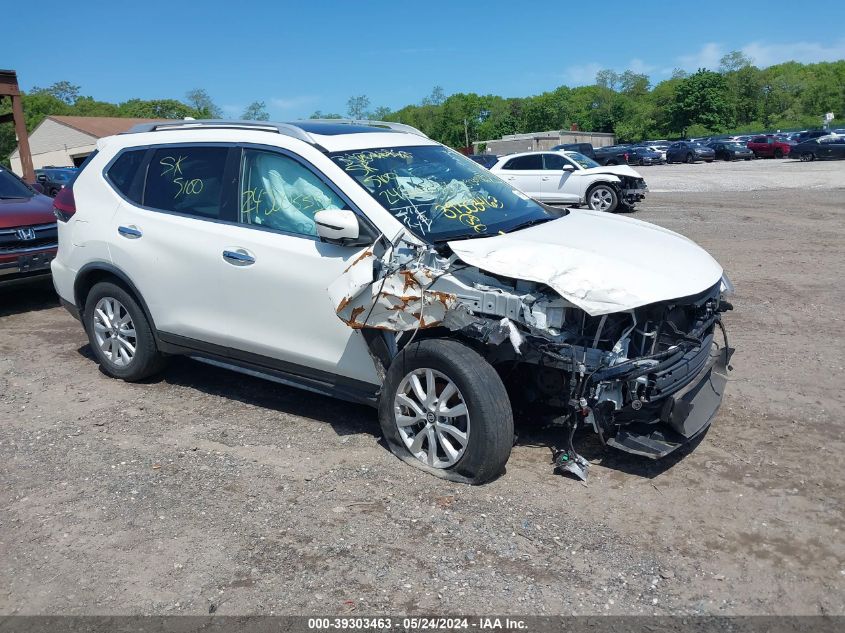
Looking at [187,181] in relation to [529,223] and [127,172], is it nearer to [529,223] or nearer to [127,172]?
[127,172]

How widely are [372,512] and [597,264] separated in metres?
1.79

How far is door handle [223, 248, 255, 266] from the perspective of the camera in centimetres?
479

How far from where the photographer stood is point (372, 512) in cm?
393

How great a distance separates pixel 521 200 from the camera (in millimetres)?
5367

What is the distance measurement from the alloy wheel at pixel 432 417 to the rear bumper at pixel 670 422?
0.84m

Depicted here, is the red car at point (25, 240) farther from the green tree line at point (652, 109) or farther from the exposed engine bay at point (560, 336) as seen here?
the green tree line at point (652, 109)

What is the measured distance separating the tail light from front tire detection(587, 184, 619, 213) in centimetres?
1388

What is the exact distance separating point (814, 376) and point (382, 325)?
3.52 metres

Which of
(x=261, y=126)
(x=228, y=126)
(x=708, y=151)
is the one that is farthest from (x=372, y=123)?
(x=708, y=151)

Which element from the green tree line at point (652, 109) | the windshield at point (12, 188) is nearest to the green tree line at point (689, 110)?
the green tree line at point (652, 109)

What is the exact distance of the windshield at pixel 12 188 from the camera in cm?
925

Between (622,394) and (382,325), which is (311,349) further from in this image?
(622,394)

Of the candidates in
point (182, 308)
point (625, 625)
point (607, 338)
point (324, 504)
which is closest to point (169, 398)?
point (182, 308)

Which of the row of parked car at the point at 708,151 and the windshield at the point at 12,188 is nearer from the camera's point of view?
the windshield at the point at 12,188
